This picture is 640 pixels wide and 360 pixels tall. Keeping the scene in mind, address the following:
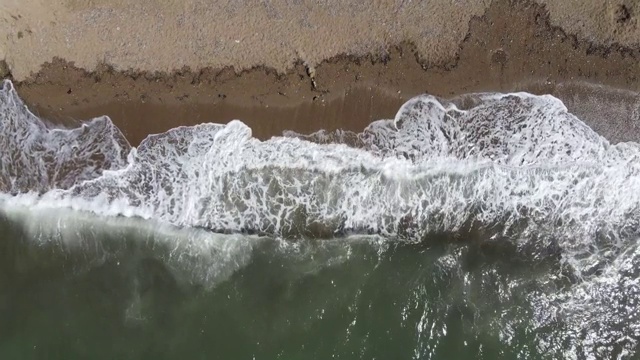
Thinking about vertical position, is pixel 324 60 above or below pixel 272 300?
above

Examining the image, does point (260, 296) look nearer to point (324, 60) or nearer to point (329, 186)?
point (329, 186)

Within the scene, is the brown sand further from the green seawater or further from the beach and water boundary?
the green seawater

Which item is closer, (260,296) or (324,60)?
(324,60)

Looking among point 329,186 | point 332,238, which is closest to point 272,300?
point 332,238

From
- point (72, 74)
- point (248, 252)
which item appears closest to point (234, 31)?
point (72, 74)

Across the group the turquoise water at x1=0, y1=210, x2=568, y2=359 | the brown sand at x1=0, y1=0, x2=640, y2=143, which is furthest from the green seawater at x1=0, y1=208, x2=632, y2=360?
the brown sand at x1=0, y1=0, x2=640, y2=143

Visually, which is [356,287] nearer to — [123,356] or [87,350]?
[123,356]

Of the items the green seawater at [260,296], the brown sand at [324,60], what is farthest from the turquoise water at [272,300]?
the brown sand at [324,60]
